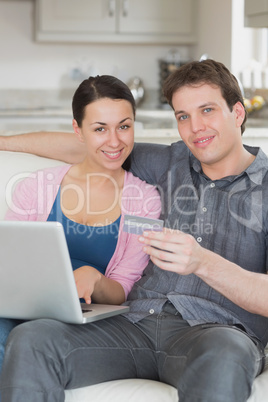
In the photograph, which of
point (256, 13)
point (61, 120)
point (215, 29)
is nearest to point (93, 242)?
point (256, 13)

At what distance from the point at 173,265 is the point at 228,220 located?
42 cm

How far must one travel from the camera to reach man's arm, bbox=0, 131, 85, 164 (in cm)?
226

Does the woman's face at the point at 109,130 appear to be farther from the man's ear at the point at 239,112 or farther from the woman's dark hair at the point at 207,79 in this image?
the man's ear at the point at 239,112

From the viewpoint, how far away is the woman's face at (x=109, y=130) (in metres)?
2.02

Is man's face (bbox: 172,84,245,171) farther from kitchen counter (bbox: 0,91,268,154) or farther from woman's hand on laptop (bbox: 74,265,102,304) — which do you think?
kitchen counter (bbox: 0,91,268,154)

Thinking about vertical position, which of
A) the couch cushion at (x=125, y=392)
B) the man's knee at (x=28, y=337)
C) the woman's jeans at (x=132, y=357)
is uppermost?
the man's knee at (x=28, y=337)

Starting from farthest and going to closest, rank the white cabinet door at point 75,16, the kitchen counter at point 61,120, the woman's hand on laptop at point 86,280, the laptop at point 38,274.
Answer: the white cabinet door at point 75,16, the kitchen counter at point 61,120, the woman's hand on laptop at point 86,280, the laptop at point 38,274

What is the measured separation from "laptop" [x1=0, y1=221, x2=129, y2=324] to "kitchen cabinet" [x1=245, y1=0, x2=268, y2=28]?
210 centimetres

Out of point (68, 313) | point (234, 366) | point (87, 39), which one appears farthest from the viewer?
point (87, 39)

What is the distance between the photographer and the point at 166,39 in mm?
5414

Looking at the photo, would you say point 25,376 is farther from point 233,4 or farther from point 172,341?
point 233,4

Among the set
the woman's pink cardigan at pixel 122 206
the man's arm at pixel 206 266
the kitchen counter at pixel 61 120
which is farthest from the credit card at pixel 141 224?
the kitchen counter at pixel 61 120

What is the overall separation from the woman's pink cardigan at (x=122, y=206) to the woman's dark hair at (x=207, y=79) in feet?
1.12

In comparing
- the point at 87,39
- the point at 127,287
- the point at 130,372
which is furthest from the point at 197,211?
the point at 87,39
